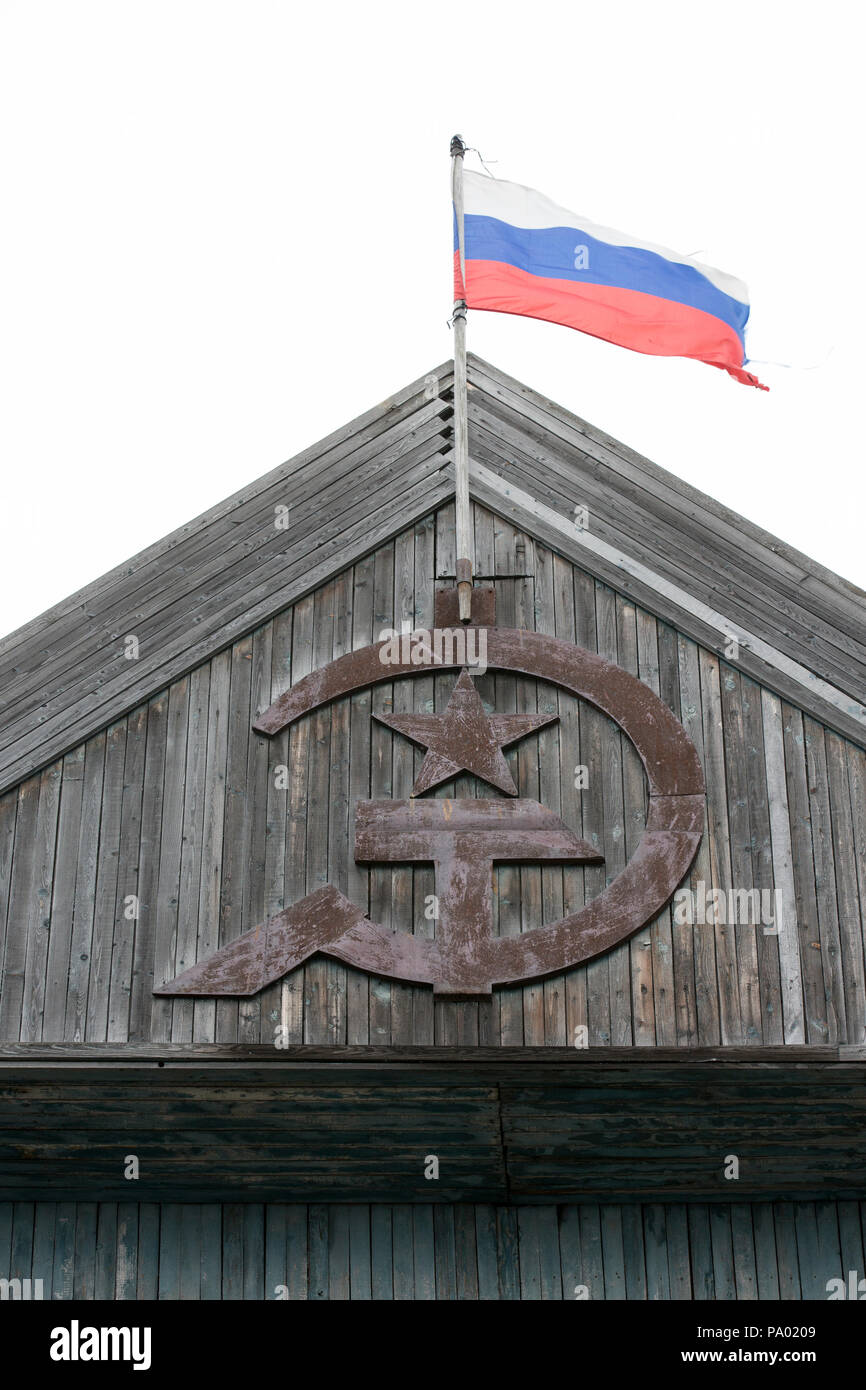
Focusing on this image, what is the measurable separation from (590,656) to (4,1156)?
4.47m

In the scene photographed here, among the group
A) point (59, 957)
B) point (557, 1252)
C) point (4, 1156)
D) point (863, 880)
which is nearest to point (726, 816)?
point (863, 880)

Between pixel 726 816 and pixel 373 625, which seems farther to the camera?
pixel 373 625

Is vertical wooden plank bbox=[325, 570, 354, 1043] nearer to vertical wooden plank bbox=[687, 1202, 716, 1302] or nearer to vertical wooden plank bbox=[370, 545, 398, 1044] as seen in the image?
vertical wooden plank bbox=[370, 545, 398, 1044]

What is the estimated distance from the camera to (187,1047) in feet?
26.4

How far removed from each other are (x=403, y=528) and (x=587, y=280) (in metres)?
2.40

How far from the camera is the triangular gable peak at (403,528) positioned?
9016 millimetres

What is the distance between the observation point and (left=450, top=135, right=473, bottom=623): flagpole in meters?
9.16

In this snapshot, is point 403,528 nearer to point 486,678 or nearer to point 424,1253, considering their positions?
point 486,678

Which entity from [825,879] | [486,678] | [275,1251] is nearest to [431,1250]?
[275,1251]

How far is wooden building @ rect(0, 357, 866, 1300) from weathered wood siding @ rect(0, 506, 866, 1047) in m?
0.02

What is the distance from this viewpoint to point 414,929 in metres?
8.37
